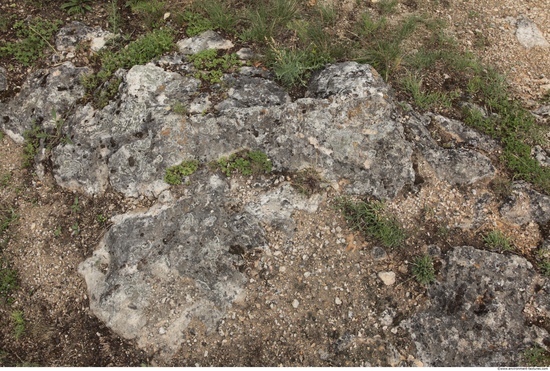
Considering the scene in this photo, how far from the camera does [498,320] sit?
425 cm

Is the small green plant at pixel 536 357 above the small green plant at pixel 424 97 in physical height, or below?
below

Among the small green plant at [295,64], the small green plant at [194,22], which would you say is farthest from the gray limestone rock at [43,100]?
the small green plant at [295,64]

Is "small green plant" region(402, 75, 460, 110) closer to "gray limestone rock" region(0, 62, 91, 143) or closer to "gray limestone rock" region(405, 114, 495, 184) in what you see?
"gray limestone rock" region(405, 114, 495, 184)

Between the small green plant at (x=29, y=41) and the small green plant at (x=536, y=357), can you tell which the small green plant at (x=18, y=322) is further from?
the small green plant at (x=536, y=357)

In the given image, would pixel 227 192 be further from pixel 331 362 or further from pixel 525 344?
pixel 525 344

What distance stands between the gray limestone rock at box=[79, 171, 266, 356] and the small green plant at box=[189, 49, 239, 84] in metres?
1.45

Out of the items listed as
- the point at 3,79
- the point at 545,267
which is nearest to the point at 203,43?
the point at 3,79

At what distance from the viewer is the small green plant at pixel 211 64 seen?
5.37 metres

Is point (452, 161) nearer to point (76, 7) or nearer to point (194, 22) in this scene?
point (194, 22)

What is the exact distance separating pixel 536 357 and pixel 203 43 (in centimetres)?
550

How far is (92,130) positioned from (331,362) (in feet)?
13.2

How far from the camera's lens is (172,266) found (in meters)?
4.49

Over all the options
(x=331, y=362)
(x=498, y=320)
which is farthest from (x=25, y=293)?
(x=498, y=320)

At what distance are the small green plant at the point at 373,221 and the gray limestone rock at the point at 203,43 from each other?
2.81 m
